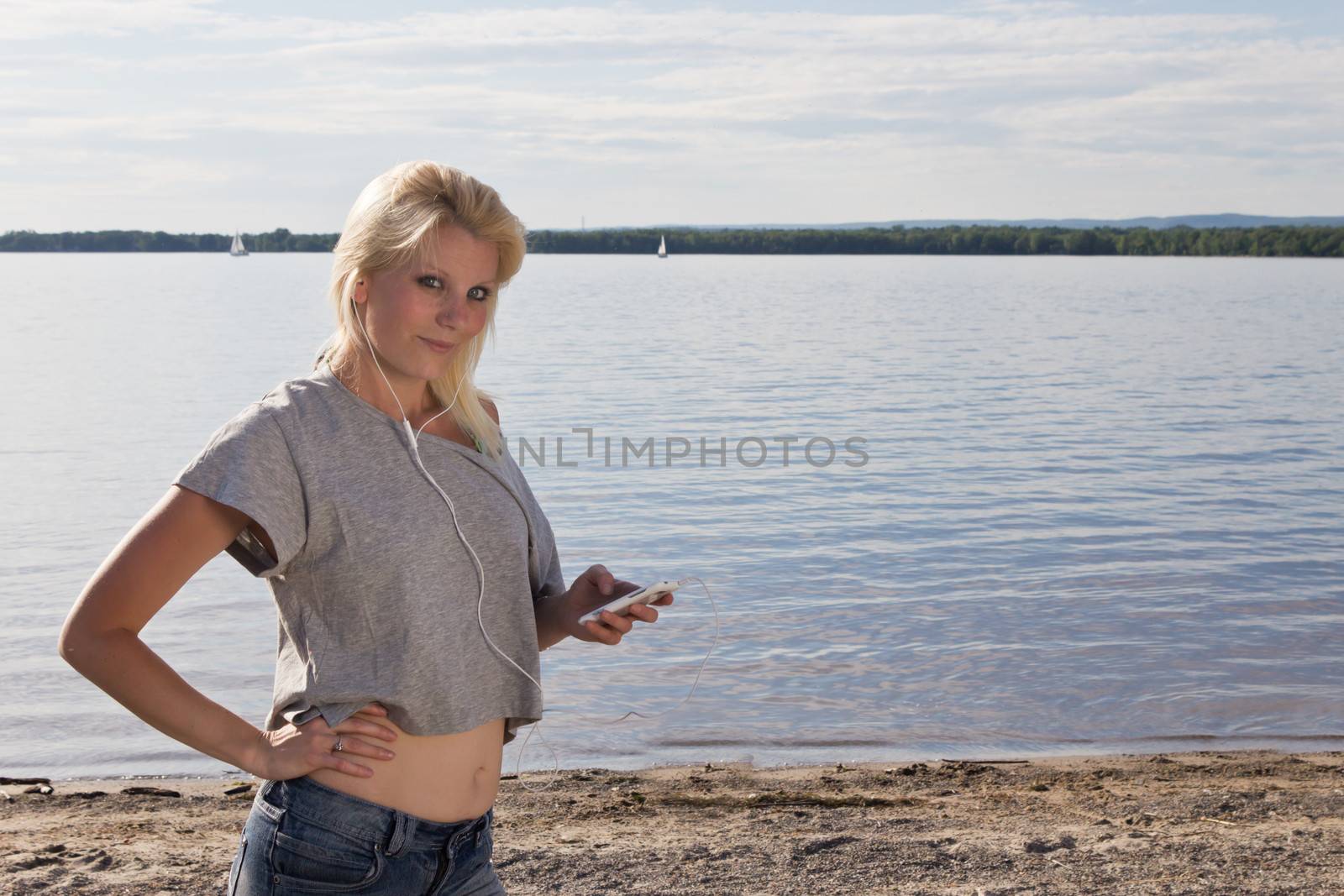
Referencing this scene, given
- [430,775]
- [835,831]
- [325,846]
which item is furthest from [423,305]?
[835,831]

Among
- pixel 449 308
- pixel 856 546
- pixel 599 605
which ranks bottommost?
pixel 856 546

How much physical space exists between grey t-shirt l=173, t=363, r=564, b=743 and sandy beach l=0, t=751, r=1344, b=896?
257cm

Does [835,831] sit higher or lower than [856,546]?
higher

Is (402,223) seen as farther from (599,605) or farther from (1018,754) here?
(1018,754)

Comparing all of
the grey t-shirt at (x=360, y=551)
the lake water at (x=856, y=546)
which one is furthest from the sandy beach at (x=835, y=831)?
the grey t-shirt at (x=360, y=551)

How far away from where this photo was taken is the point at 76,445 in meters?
18.2

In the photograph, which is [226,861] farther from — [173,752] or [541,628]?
[541,628]

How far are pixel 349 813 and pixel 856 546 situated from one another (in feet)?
32.7

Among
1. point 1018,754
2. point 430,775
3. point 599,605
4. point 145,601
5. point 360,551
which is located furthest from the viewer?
point 1018,754

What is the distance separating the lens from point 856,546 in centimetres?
1187

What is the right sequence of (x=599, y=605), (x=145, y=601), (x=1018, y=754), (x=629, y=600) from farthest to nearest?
(x=1018, y=754) → (x=599, y=605) → (x=629, y=600) → (x=145, y=601)

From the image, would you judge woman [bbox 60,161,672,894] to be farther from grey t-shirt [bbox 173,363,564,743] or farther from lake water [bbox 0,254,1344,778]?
lake water [bbox 0,254,1344,778]

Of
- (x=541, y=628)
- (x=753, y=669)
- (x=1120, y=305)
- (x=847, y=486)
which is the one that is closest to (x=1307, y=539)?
(x=847, y=486)

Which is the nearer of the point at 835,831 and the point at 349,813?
the point at 349,813
